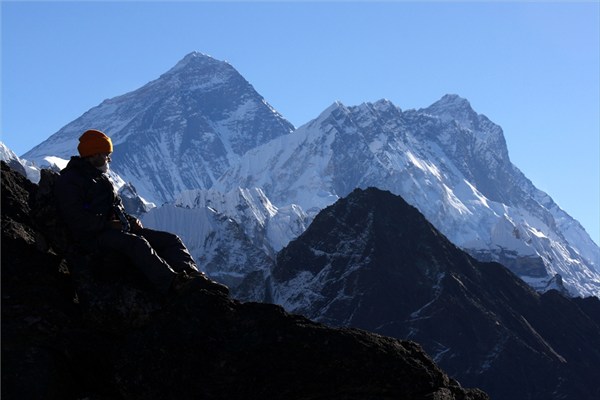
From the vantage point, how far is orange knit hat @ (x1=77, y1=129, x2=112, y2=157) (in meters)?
16.4

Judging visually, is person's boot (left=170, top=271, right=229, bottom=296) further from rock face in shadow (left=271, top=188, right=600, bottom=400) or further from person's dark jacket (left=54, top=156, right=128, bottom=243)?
rock face in shadow (left=271, top=188, right=600, bottom=400)

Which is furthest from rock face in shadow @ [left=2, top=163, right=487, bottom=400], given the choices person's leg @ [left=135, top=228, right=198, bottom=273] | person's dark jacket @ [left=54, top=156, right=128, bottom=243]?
person's leg @ [left=135, top=228, right=198, bottom=273]

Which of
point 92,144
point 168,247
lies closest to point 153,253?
point 168,247

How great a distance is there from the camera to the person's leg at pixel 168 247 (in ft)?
54.1

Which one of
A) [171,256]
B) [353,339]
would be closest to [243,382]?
[353,339]

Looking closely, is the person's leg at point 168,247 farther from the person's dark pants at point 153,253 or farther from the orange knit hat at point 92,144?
the orange knit hat at point 92,144

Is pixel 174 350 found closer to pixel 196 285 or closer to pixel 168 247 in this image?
pixel 196 285

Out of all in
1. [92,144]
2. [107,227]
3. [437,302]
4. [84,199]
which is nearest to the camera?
[107,227]

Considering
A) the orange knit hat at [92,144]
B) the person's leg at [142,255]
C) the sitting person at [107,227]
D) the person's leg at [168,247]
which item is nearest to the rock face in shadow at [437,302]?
the person's leg at [168,247]

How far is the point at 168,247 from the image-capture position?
16.7m

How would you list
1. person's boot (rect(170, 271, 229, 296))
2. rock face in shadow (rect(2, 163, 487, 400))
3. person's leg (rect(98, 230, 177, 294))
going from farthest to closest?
1. person's leg (rect(98, 230, 177, 294))
2. person's boot (rect(170, 271, 229, 296))
3. rock face in shadow (rect(2, 163, 487, 400))

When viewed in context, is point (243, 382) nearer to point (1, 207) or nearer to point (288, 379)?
point (288, 379)

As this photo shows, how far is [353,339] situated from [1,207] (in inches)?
211

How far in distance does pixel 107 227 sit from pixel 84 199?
50 cm
